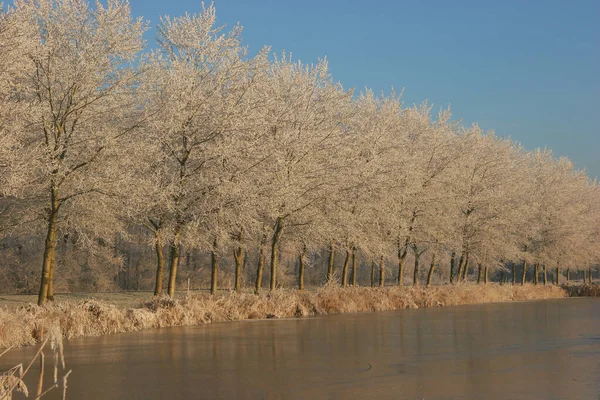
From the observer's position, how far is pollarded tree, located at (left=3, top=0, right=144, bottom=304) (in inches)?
838

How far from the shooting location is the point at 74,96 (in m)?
22.0

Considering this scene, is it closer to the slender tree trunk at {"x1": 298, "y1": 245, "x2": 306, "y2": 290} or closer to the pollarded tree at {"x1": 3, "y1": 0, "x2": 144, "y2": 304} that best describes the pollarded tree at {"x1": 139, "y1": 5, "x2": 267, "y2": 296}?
the pollarded tree at {"x1": 3, "y1": 0, "x2": 144, "y2": 304}

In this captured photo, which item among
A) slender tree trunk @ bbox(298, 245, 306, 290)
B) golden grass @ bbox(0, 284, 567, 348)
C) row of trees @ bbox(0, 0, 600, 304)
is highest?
row of trees @ bbox(0, 0, 600, 304)

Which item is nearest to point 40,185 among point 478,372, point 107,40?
point 107,40

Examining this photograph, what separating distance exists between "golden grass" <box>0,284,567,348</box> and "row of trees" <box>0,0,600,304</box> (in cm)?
222

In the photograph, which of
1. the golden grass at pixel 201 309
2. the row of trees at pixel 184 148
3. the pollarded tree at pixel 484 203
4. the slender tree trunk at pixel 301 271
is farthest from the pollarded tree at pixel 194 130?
the pollarded tree at pixel 484 203

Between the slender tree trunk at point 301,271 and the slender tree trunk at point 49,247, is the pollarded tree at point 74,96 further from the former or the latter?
the slender tree trunk at point 301,271

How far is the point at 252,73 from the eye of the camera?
27828 millimetres

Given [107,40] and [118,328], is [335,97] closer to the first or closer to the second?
[107,40]

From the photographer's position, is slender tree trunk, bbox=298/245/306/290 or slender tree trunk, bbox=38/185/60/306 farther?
slender tree trunk, bbox=298/245/306/290

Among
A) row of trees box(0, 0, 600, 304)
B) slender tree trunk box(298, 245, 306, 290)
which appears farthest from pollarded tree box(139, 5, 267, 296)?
slender tree trunk box(298, 245, 306, 290)

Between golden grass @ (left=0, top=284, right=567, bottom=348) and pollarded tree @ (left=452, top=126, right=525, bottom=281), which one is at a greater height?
pollarded tree @ (left=452, top=126, right=525, bottom=281)

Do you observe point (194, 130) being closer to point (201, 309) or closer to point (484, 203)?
point (201, 309)

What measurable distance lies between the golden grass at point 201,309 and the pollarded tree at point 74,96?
8.82 ft
